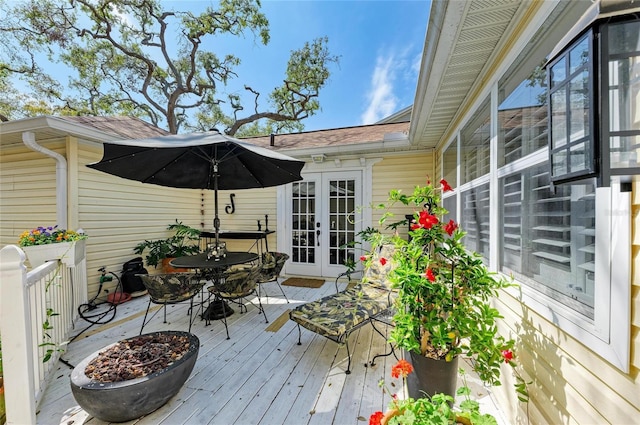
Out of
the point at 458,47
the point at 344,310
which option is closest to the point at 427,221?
the point at 458,47

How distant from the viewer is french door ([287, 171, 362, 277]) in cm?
520

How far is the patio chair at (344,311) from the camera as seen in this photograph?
2.33 meters

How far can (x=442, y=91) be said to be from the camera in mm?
2631

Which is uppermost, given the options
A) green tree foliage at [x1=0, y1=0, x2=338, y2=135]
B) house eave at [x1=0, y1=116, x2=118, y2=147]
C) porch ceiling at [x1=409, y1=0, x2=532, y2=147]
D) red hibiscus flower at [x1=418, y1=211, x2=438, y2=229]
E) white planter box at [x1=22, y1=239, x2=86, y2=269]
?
green tree foliage at [x1=0, y1=0, x2=338, y2=135]

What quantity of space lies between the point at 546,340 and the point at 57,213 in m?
5.82

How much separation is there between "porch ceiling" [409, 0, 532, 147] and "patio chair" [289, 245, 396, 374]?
1.75 m

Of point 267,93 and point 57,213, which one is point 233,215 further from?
point 267,93

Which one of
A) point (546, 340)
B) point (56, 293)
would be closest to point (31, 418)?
point (56, 293)

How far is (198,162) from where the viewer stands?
357 cm

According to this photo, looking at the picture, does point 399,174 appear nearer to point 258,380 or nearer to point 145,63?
point 258,380

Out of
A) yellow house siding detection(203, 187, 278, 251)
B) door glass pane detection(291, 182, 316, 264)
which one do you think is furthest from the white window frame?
yellow house siding detection(203, 187, 278, 251)

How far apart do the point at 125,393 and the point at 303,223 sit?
4.10 metres

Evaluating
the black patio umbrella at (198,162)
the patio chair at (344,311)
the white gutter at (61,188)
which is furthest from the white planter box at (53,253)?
the patio chair at (344,311)

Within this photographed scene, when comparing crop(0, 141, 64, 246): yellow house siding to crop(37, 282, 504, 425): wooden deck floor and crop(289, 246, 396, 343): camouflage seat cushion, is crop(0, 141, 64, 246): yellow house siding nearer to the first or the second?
crop(37, 282, 504, 425): wooden deck floor
